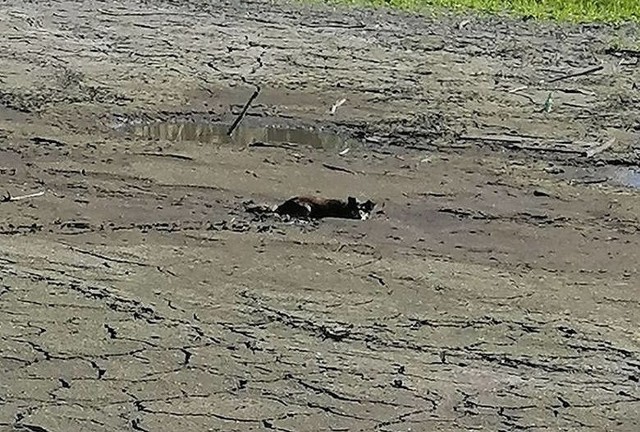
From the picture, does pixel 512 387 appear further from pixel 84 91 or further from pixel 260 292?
pixel 84 91

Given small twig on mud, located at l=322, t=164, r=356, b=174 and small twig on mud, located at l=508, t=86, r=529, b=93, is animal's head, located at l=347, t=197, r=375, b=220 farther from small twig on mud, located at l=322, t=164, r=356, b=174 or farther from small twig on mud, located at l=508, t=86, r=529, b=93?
small twig on mud, located at l=508, t=86, r=529, b=93

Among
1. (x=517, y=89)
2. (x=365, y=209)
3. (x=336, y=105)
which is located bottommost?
(x=365, y=209)

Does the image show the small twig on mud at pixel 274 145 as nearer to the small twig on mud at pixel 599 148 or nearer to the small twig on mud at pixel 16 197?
the small twig on mud at pixel 16 197

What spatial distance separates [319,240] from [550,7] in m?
8.79

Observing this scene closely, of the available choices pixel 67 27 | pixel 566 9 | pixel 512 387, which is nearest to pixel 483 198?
pixel 512 387

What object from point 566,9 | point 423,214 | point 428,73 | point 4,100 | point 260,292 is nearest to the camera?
point 260,292

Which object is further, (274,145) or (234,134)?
(234,134)

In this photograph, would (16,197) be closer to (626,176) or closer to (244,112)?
(244,112)

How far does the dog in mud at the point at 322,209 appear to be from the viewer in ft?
26.6

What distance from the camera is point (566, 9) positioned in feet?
51.4

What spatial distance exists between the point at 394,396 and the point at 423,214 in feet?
8.93

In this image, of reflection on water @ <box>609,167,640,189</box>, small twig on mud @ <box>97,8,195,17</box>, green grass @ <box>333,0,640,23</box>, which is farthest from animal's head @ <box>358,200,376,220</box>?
green grass @ <box>333,0,640,23</box>

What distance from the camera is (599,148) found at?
988 centimetres

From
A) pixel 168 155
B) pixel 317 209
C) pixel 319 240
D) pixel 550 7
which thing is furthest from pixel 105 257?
pixel 550 7
